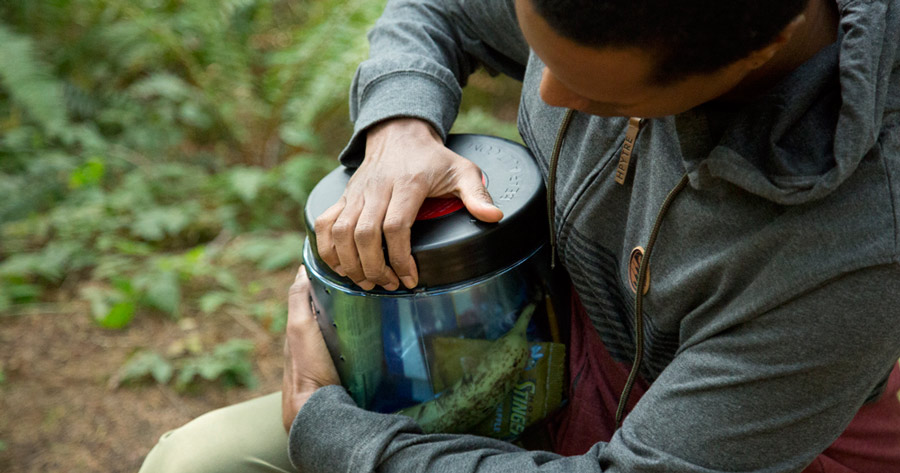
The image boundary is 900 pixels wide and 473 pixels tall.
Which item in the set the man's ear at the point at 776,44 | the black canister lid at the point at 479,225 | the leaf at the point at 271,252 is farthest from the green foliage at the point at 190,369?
the man's ear at the point at 776,44

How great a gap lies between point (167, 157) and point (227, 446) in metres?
2.16

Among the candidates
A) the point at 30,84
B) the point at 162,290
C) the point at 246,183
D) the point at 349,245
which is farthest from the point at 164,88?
the point at 349,245

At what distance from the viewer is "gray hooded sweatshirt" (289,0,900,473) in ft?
1.95

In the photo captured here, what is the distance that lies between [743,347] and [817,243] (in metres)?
0.12

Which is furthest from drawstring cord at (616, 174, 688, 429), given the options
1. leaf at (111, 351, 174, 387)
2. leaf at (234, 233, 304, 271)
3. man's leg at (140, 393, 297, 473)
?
leaf at (234, 233, 304, 271)

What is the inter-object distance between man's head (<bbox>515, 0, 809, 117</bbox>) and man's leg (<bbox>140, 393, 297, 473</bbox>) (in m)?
0.71

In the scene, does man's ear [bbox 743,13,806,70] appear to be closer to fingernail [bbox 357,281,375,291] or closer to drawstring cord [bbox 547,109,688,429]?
drawstring cord [bbox 547,109,688,429]

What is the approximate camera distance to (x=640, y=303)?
0.80 m

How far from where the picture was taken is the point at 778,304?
63 centimetres

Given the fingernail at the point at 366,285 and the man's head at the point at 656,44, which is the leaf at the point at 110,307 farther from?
the man's head at the point at 656,44

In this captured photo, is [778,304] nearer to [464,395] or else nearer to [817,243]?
[817,243]

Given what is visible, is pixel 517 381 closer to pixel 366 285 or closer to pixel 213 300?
pixel 366 285

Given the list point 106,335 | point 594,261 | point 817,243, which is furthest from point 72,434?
point 817,243

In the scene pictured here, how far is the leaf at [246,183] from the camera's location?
7.89ft
